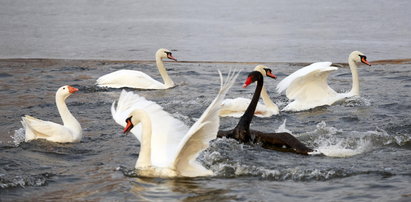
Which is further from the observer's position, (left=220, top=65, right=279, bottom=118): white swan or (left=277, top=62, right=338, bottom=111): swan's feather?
(left=277, top=62, right=338, bottom=111): swan's feather

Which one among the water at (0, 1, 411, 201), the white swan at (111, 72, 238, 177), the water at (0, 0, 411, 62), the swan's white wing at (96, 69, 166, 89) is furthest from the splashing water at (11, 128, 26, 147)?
the water at (0, 0, 411, 62)

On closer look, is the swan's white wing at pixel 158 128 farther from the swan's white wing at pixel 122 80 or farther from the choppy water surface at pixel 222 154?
the swan's white wing at pixel 122 80

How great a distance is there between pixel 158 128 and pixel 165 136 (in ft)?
0.42

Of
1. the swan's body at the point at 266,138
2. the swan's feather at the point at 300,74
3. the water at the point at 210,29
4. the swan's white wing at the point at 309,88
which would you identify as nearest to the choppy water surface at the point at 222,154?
the swan's body at the point at 266,138

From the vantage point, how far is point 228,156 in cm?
698

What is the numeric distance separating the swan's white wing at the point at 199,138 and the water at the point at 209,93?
0.12 metres

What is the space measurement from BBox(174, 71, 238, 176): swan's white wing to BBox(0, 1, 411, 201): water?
0.41 ft

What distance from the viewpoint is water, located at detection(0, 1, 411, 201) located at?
6.08 m

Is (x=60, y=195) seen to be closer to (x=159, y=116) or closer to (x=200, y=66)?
(x=159, y=116)

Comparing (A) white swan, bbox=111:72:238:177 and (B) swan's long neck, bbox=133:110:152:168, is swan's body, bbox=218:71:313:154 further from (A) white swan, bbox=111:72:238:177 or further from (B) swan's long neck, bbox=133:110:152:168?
(B) swan's long neck, bbox=133:110:152:168

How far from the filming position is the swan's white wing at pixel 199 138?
5676mm

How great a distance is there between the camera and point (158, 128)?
22.2ft

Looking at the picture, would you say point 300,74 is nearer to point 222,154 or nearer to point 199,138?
point 222,154

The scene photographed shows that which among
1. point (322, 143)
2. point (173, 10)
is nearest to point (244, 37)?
point (173, 10)
